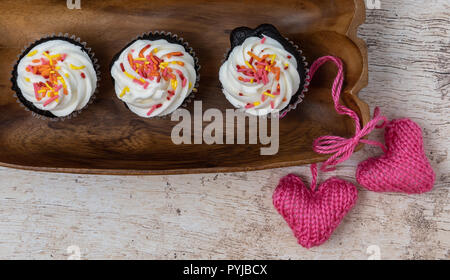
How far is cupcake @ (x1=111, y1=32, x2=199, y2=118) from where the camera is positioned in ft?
5.77

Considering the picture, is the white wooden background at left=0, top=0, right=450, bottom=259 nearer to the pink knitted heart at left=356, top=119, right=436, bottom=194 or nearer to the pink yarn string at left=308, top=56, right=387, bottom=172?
the pink knitted heart at left=356, top=119, right=436, bottom=194

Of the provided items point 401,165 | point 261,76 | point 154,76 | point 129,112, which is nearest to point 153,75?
point 154,76

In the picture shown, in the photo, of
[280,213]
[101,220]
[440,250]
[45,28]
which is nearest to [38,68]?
[45,28]

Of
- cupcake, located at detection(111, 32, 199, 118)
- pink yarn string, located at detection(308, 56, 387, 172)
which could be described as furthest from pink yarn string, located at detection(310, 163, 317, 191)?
cupcake, located at detection(111, 32, 199, 118)

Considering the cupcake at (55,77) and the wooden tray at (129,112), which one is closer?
Answer: the cupcake at (55,77)

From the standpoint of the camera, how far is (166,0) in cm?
197

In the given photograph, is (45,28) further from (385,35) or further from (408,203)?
(408,203)

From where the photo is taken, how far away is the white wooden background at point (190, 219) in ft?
7.04

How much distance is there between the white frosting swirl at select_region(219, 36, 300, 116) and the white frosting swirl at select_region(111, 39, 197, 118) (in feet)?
0.59

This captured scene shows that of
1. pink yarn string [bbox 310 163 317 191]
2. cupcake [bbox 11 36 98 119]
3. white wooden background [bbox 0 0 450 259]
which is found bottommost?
white wooden background [bbox 0 0 450 259]

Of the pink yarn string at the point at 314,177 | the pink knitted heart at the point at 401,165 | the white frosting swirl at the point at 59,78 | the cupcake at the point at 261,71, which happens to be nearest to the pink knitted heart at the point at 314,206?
the pink yarn string at the point at 314,177

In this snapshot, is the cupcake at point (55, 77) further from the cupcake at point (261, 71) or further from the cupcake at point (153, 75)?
the cupcake at point (261, 71)

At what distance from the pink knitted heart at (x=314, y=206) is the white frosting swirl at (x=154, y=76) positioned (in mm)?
679

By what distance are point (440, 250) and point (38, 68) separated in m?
2.04
